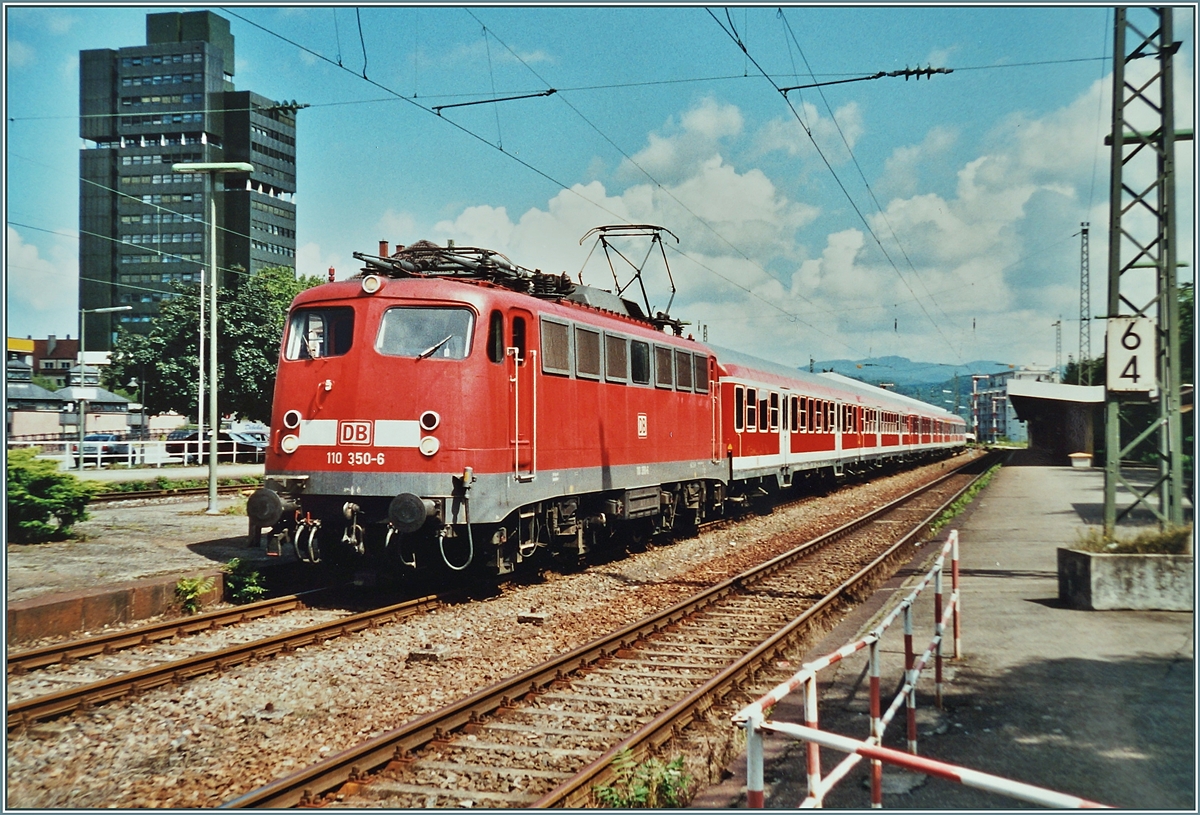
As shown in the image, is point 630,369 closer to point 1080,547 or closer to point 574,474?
point 574,474

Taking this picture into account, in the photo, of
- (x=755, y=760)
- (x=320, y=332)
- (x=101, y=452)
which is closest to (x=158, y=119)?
(x=101, y=452)

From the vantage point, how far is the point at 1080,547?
10727 millimetres

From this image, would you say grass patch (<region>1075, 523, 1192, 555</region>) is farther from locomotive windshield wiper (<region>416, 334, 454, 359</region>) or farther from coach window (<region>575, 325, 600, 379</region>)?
locomotive windshield wiper (<region>416, 334, 454, 359</region>)

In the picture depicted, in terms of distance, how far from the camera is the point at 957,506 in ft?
81.6

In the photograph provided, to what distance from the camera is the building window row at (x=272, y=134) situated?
87.4 meters

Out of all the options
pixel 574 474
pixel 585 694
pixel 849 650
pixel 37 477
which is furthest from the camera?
pixel 37 477

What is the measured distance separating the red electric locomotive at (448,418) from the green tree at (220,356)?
89.5 feet

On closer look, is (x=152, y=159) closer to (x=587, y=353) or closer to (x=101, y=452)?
(x=101, y=452)

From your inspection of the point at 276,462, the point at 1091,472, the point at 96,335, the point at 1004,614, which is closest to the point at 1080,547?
the point at 1004,614

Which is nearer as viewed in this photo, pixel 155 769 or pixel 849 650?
pixel 849 650

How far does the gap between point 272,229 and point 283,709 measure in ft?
310

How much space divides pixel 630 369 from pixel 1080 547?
6752mm

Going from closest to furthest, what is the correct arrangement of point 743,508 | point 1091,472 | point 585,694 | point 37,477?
point 585,694
point 37,477
point 743,508
point 1091,472

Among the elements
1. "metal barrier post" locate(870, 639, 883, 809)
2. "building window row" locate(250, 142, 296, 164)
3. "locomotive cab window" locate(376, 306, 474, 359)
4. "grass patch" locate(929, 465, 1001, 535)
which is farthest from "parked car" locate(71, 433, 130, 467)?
"building window row" locate(250, 142, 296, 164)
